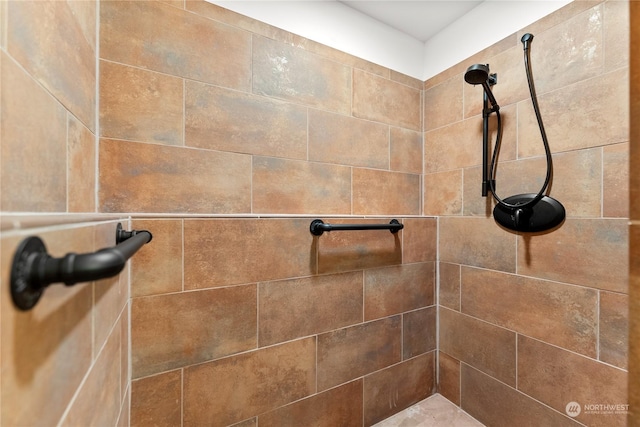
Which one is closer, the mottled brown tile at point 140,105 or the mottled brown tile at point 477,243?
the mottled brown tile at point 140,105

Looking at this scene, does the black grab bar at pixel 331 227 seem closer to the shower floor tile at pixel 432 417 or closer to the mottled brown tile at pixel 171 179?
the mottled brown tile at pixel 171 179

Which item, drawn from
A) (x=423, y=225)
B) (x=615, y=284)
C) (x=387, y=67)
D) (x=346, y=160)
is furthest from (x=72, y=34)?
(x=615, y=284)

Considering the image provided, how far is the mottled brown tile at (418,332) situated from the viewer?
127cm

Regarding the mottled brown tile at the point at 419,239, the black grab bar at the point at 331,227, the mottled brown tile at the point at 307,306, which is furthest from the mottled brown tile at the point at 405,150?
the mottled brown tile at the point at 307,306

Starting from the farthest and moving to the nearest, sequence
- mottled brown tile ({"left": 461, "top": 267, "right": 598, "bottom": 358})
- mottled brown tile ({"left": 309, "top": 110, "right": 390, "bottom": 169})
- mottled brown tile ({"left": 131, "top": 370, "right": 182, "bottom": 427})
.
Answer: mottled brown tile ({"left": 309, "top": 110, "right": 390, "bottom": 169})
mottled brown tile ({"left": 461, "top": 267, "right": 598, "bottom": 358})
mottled brown tile ({"left": 131, "top": 370, "right": 182, "bottom": 427})

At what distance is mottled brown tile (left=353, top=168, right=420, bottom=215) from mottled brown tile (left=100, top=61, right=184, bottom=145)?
29.3 inches

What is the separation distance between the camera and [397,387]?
1246 millimetres

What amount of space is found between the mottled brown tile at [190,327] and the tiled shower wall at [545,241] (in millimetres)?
985

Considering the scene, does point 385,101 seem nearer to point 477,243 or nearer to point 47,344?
point 477,243

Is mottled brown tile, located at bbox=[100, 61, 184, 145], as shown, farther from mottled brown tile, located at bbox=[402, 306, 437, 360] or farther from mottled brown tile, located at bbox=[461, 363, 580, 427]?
mottled brown tile, located at bbox=[461, 363, 580, 427]

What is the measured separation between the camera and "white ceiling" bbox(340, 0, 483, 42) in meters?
1.19

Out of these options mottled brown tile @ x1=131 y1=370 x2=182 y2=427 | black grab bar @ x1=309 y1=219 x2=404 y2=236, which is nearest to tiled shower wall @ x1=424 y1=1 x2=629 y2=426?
black grab bar @ x1=309 y1=219 x2=404 y2=236

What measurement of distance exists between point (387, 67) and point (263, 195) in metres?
0.91
